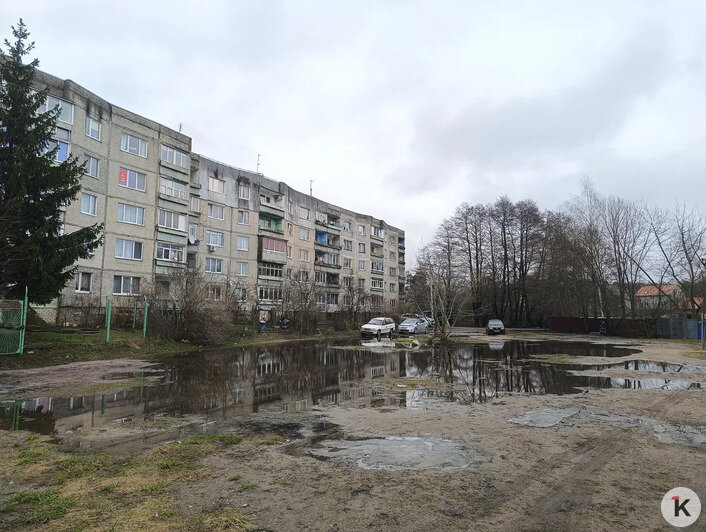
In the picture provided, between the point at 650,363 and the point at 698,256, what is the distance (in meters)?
28.1

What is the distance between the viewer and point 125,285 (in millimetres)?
34688

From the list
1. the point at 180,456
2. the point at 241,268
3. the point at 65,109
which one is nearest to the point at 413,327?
the point at 241,268

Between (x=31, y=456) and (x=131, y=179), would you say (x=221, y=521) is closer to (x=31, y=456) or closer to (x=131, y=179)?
(x=31, y=456)

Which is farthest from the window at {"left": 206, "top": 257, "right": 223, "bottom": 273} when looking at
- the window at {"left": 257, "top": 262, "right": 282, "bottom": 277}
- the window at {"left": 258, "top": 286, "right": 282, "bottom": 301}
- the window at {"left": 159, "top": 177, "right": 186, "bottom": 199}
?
the window at {"left": 159, "top": 177, "right": 186, "bottom": 199}

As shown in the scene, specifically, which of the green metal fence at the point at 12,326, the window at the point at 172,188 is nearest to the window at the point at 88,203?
the window at the point at 172,188

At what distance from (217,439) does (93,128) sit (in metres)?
33.4

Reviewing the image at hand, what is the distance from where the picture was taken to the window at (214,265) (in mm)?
44625

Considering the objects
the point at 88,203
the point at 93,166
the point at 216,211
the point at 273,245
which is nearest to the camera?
the point at 88,203

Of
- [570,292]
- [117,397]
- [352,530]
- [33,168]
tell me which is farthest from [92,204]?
[570,292]

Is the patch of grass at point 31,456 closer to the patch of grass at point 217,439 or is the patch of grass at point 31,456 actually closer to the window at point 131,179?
the patch of grass at point 217,439

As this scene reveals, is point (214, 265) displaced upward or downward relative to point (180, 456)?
upward

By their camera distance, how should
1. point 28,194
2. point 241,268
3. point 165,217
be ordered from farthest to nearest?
point 241,268 < point 165,217 < point 28,194

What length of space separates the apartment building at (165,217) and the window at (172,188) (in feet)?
0.29

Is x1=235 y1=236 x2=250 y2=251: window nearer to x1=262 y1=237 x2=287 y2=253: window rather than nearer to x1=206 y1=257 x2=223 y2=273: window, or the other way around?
x1=262 y1=237 x2=287 y2=253: window
